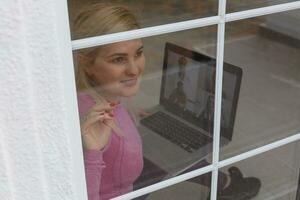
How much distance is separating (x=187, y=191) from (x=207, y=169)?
0.09 meters

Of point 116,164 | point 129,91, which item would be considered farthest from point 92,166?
point 129,91

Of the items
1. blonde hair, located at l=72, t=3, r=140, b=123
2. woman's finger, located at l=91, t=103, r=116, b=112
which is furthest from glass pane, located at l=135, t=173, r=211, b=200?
blonde hair, located at l=72, t=3, r=140, b=123

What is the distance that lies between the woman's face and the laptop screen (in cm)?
10

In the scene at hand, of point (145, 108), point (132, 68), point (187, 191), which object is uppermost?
point (132, 68)

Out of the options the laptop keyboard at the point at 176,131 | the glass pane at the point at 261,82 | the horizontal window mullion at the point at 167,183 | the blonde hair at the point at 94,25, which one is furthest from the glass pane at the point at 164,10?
the horizontal window mullion at the point at 167,183

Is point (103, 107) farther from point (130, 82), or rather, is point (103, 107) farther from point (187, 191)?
point (187, 191)

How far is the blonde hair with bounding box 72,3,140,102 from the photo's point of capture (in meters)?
0.95

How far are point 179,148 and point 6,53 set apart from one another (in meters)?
0.64

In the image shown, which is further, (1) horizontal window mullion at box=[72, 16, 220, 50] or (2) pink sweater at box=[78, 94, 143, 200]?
(2) pink sweater at box=[78, 94, 143, 200]

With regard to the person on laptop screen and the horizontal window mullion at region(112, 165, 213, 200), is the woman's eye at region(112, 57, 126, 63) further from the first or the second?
the horizontal window mullion at region(112, 165, 213, 200)

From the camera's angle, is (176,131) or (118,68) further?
(176,131)

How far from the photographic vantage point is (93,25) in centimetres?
96

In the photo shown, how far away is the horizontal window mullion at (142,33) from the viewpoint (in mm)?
947

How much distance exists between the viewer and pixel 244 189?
154cm
